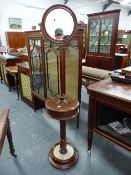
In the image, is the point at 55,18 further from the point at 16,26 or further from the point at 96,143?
the point at 16,26

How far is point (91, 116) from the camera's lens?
5.36ft

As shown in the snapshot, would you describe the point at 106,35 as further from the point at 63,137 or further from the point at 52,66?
the point at 63,137

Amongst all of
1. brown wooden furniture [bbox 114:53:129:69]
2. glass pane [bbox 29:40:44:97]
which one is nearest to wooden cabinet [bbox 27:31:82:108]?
glass pane [bbox 29:40:44:97]

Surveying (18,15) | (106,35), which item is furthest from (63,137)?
(18,15)

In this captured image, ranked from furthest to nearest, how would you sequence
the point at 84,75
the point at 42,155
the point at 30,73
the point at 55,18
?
1. the point at 84,75
2. the point at 30,73
3. the point at 42,155
4. the point at 55,18

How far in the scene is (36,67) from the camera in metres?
2.51

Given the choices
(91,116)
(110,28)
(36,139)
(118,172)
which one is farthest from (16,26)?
(118,172)

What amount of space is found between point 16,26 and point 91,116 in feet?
20.8

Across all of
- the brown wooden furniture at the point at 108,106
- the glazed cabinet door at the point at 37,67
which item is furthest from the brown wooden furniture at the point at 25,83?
the brown wooden furniture at the point at 108,106

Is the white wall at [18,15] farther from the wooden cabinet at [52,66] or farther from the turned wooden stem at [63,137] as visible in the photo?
the turned wooden stem at [63,137]

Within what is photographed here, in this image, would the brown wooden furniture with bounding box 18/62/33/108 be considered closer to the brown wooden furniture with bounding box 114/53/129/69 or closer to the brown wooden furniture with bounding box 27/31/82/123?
the brown wooden furniture with bounding box 27/31/82/123

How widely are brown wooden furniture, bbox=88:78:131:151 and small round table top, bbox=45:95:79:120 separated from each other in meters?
0.23

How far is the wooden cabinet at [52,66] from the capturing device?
2.00 metres

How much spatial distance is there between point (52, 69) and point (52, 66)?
44 millimetres
